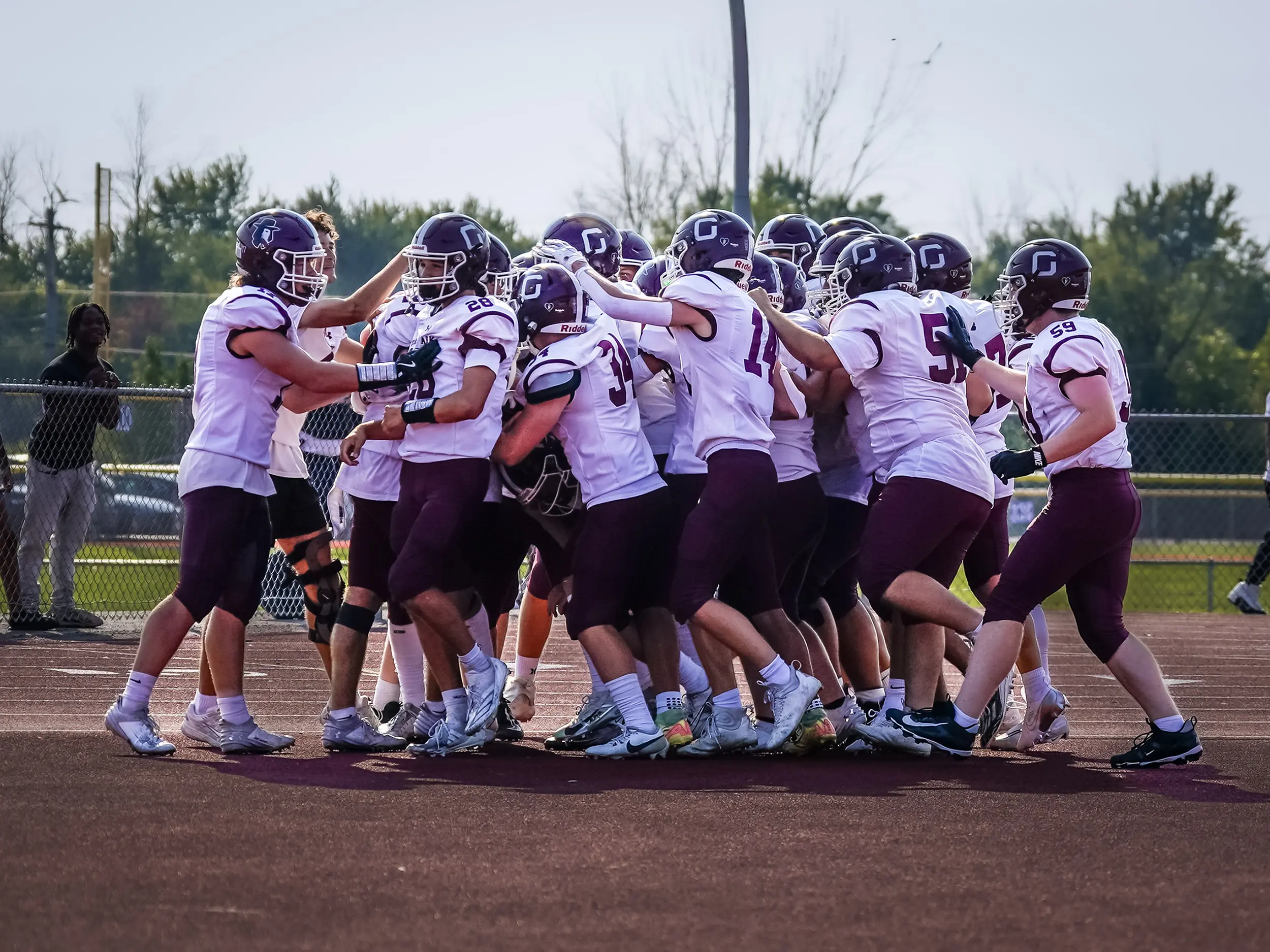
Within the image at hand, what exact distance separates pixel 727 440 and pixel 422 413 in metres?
1.28

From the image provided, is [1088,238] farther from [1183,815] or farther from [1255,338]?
[1183,815]

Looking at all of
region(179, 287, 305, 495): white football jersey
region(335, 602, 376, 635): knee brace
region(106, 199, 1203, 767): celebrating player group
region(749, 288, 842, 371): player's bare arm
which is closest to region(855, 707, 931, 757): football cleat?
region(106, 199, 1203, 767): celebrating player group

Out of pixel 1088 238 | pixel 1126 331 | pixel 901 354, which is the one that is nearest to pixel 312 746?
pixel 901 354

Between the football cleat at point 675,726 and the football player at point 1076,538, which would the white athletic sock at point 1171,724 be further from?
the football cleat at point 675,726

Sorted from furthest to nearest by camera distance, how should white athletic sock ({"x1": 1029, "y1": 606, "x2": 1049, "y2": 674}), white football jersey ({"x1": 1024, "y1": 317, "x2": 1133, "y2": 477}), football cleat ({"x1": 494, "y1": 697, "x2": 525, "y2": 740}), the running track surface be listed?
white athletic sock ({"x1": 1029, "y1": 606, "x2": 1049, "y2": 674})
football cleat ({"x1": 494, "y1": 697, "x2": 525, "y2": 740})
white football jersey ({"x1": 1024, "y1": 317, "x2": 1133, "y2": 477})
the running track surface

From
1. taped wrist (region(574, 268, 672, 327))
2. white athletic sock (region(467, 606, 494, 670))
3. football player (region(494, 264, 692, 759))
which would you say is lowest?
white athletic sock (region(467, 606, 494, 670))

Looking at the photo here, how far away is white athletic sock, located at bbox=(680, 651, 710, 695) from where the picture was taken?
8.11 m

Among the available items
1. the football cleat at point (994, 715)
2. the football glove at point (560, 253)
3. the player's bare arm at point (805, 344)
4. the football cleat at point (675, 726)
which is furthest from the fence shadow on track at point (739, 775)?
the football glove at point (560, 253)

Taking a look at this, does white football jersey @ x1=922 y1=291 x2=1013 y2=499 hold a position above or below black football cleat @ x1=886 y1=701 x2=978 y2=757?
above

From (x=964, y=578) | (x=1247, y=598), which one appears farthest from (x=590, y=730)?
(x=1247, y=598)

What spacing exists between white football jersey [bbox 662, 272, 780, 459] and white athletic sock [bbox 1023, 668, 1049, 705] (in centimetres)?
170

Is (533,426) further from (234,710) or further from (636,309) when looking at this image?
(234,710)

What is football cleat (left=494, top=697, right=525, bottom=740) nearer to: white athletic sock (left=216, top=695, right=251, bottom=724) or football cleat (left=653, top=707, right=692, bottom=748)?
football cleat (left=653, top=707, right=692, bottom=748)

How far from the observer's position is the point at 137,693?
7.15 metres
